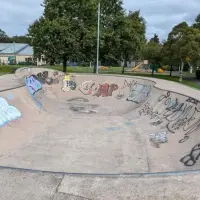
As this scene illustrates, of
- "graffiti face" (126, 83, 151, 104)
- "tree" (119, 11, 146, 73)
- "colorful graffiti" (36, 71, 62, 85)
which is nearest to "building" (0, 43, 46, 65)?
"tree" (119, 11, 146, 73)

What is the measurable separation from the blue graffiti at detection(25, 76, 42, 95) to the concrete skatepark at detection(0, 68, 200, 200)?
0.33ft

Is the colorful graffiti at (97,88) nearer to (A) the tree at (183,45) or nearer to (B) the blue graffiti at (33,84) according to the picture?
(B) the blue graffiti at (33,84)

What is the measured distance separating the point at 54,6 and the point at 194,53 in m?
14.3

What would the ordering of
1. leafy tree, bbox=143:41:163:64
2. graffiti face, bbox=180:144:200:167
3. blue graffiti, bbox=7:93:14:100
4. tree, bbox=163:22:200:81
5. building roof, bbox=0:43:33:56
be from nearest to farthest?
graffiti face, bbox=180:144:200:167 → blue graffiti, bbox=7:93:14:100 → tree, bbox=163:22:200:81 → leafy tree, bbox=143:41:163:64 → building roof, bbox=0:43:33:56

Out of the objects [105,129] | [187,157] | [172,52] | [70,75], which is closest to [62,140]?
[105,129]

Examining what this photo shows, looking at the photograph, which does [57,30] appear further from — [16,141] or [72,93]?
[16,141]

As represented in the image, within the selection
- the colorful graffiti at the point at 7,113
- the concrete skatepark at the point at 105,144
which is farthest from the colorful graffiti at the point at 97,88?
the colorful graffiti at the point at 7,113

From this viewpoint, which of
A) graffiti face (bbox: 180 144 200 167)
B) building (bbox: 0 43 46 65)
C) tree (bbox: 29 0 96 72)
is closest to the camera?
graffiti face (bbox: 180 144 200 167)

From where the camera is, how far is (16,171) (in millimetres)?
4297

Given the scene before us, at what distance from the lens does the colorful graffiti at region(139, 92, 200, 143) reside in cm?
952

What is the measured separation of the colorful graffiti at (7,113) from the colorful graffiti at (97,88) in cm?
914

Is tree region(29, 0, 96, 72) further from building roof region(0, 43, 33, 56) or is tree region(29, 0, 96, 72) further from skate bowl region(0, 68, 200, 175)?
building roof region(0, 43, 33, 56)

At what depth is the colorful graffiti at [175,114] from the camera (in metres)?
9.52

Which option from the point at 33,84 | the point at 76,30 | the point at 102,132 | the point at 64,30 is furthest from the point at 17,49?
the point at 102,132
